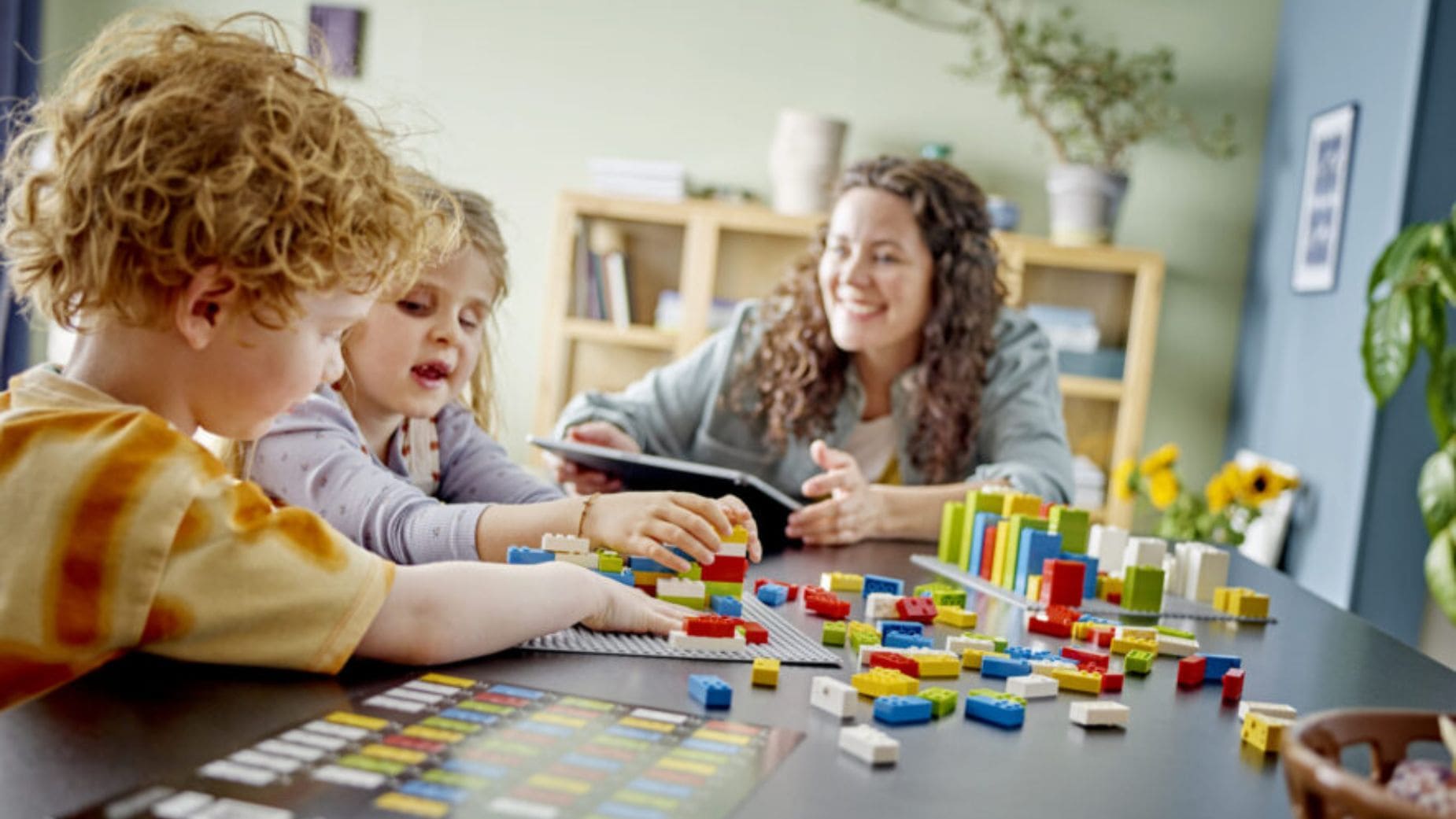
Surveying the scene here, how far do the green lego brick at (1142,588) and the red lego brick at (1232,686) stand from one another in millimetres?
379

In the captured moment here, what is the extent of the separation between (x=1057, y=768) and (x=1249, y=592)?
788 mm

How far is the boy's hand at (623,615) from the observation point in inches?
43.8

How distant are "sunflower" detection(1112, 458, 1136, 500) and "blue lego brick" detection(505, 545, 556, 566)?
10.8 ft

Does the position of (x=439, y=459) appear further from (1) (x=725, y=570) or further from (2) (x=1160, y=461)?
(2) (x=1160, y=461)

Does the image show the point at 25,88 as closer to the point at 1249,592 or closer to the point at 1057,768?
the point at 1249,592

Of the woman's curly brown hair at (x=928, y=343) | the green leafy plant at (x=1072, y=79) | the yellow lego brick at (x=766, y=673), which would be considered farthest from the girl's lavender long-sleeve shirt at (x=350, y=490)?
the green leafy plant at (x=1072, y=79)

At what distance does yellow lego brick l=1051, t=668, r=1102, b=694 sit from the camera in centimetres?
111

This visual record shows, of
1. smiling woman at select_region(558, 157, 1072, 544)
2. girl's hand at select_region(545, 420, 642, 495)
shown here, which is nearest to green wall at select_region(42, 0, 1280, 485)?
smiling woman at select_region(558, 157, 1072, 544)

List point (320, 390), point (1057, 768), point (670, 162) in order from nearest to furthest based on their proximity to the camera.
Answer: point (1057, 768), point (320, 390), point (670, 162)

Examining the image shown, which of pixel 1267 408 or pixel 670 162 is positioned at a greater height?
pixel 670 162

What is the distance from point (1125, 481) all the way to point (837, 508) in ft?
8.46

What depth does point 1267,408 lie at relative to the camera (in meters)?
4.31

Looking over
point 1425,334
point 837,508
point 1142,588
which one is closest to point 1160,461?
point 1425,334

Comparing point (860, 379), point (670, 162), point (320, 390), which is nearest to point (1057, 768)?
point (320, 390)
